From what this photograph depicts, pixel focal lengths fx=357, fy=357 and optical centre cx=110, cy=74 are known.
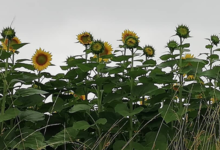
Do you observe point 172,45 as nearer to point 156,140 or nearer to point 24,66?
point 156,140

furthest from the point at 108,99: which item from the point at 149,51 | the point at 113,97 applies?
the point at 149,51

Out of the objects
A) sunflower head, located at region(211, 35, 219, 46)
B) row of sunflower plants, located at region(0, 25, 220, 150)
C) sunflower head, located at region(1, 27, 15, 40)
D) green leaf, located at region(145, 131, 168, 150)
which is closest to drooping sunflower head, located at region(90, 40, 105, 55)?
row of sunflower plants, located at region(0, 25, 220, 150)

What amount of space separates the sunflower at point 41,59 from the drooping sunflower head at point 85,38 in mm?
242

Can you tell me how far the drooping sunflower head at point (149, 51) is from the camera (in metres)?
2.58

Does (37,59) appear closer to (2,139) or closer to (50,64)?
(50,64)

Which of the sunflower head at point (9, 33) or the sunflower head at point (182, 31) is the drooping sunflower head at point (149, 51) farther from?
the sunflower head at point (9, 33)

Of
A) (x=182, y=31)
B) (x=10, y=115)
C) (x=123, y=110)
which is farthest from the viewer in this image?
(x=182, y=31)

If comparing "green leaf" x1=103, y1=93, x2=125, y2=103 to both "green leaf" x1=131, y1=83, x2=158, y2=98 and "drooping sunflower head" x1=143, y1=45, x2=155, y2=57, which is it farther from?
"drooping sunflower head" x1=143, y1=45, x2=155, y2=57

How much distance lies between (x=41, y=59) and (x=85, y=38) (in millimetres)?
347

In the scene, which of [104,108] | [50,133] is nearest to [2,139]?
[50,133]

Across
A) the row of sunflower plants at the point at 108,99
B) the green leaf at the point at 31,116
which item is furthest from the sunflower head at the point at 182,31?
the green leaf at the point at 31,116

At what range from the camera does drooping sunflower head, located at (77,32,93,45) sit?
2547 mm

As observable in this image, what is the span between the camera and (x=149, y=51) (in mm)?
2582

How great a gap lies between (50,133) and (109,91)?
51cm
